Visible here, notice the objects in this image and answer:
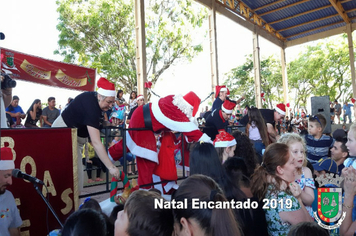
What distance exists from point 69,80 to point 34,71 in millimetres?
1048

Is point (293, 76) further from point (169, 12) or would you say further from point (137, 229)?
point (137, 229)

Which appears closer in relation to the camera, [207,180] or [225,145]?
[207,180]

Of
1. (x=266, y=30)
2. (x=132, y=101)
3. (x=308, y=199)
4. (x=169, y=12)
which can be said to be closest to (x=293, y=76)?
(x=266, y=30)

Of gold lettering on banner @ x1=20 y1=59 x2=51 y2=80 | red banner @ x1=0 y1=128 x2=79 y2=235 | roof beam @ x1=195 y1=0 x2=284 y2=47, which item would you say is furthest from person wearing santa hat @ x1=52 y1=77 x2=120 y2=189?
roof beam @ x1=195 y1=0 x2=284 y2=47

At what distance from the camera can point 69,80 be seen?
28.5 ft

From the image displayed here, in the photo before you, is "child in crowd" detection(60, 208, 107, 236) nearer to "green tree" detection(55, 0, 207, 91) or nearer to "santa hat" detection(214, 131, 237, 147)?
"santa hat" detection(214, 131, 237, 147)

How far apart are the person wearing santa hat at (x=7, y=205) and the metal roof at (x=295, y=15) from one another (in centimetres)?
1345

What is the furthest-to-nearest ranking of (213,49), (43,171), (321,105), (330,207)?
(213,49), (321,105), (43,171), (330,207)

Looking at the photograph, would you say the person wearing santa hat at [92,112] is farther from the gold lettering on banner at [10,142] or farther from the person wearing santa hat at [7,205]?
the person wearing santa hat at [7,205]

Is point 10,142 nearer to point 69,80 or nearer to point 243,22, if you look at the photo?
point 69,80

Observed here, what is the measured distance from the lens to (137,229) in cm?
148

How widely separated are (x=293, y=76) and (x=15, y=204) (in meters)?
31.7

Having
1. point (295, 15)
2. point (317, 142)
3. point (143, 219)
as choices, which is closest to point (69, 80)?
point (317, 142)

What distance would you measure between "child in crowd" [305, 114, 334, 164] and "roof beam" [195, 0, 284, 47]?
32.3 feet
